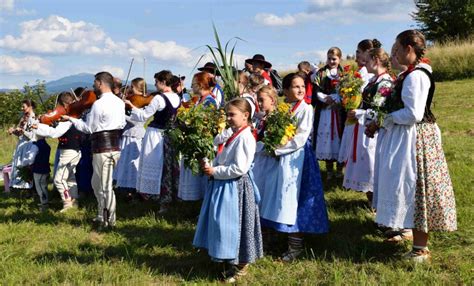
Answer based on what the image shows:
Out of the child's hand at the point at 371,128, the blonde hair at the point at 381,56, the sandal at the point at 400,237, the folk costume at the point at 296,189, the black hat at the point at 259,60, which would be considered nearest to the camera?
the child's hand at the point at 371,128

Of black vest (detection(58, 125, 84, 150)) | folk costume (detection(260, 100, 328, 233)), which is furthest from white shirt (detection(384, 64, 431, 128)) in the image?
black vest (detection(58, 125, 84, 150))

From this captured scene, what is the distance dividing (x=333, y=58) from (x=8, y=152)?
1256cm

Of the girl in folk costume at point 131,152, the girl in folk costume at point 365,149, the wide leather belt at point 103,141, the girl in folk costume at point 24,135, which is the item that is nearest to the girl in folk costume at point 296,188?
the girl in folk costume at point 365,149

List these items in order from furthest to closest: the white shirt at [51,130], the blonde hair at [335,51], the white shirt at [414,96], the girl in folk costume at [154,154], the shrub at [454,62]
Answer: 1. the shrub at [454,62]
2. the blonde hair at [335,51]
3. the girl in folk costume at [154,154]
4. the white shirt at [51,130]
5. the white shirt at [414,96]

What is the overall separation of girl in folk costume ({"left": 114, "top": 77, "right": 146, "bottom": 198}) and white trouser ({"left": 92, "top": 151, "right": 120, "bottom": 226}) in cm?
125

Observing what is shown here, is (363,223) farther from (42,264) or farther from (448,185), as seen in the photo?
(42,264)

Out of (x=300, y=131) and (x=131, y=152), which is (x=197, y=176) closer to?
(x=131, y=152)

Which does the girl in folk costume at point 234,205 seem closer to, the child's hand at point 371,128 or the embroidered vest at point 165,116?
the child's hand at point 371,128

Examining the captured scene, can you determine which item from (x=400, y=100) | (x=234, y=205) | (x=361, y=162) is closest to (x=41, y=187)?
(x=234, y=205)

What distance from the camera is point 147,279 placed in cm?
436

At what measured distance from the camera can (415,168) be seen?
4.11 m

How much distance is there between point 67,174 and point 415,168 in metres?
5.44

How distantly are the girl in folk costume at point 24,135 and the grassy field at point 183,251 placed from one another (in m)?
0.75

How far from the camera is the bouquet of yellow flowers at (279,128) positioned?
4.47m
